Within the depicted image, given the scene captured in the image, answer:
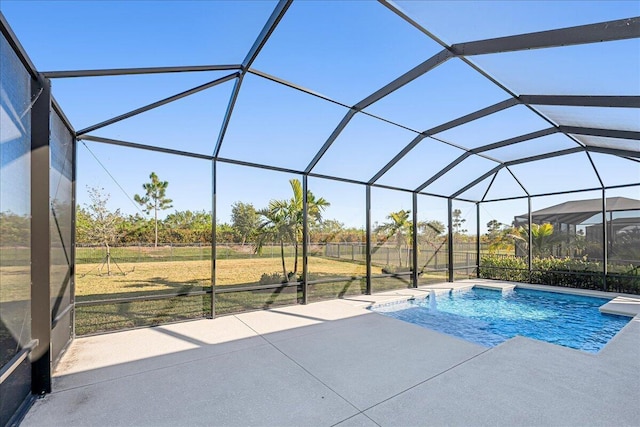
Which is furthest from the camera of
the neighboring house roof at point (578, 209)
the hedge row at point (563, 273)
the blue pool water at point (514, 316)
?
the neighboring house roof at point (578, 209)

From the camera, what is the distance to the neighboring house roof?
8.08 meters

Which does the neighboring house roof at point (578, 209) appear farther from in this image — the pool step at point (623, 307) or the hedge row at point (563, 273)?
the pool step at point (623, 307)

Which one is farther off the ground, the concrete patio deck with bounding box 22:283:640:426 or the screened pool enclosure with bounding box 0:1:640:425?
the screened pool enclosure with bounding box 0:1:640:425

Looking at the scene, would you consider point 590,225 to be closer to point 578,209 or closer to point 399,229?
point 578,209

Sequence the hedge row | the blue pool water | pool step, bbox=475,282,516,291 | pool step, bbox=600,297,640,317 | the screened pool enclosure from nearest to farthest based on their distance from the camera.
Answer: the screened pool enclosure, the blue pool water, pool step, bbox=600,297,640,317, the hedge row, pool step, bbox=475,282,516,291

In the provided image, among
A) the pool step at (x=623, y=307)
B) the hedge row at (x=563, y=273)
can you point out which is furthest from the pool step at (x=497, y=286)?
the pool step at (x=623, y=307)

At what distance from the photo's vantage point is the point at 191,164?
5.70 metres

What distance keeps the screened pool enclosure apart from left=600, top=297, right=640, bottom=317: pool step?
1.21 m

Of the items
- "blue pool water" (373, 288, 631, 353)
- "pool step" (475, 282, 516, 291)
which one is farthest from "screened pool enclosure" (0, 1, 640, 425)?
"blue pool water" (373, 288, 631, 353)

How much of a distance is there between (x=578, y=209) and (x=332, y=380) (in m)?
10.4

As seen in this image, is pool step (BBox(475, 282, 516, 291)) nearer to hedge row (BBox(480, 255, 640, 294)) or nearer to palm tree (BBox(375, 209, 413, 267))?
hedge row (BBox(480, 255, 640, 294))

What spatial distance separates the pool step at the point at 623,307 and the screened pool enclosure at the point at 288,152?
121 cm

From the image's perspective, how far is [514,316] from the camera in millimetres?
6770

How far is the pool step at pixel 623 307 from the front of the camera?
5.88 metres
